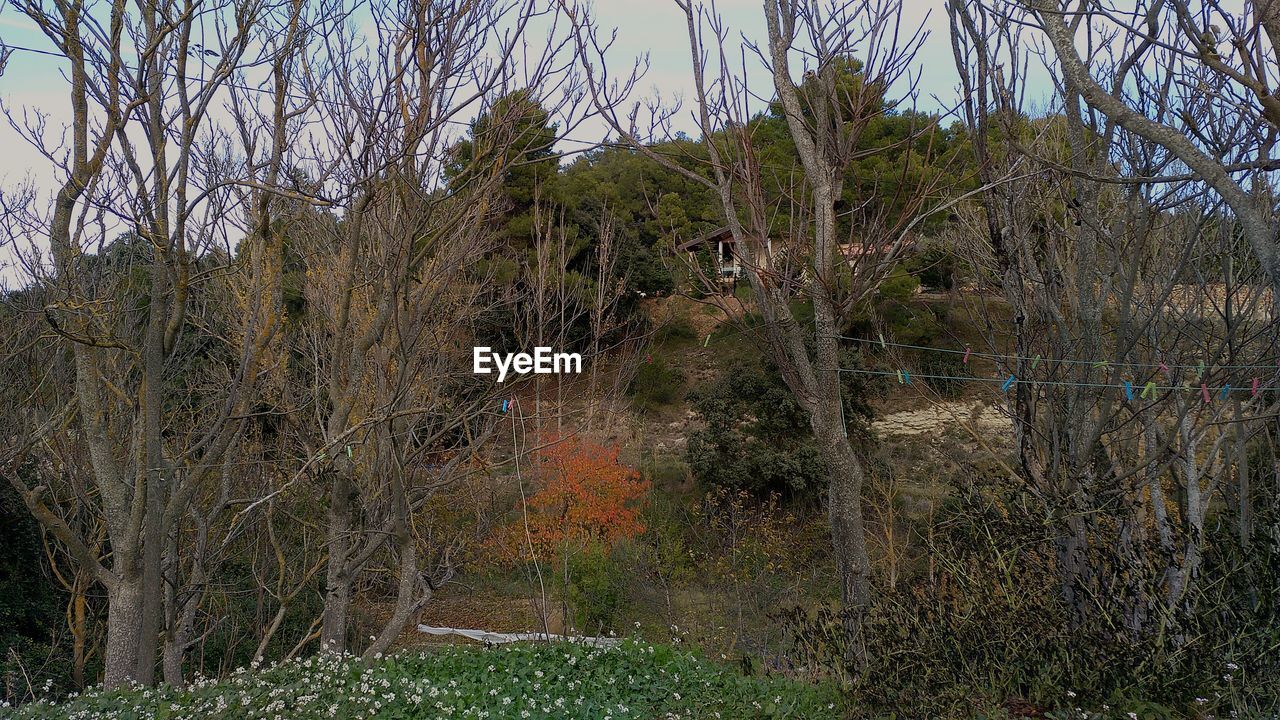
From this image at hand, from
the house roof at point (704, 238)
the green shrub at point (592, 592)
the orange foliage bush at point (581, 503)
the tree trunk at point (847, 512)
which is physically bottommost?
the green shrub at point (592, 592)

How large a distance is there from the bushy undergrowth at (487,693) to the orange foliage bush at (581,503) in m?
6.18

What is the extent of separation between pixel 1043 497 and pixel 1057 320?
47.4 inches

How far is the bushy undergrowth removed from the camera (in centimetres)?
427

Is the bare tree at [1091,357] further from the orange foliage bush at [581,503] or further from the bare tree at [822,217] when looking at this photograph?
the orange foliage bush at [581,503]

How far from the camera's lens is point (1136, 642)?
3.72 metres

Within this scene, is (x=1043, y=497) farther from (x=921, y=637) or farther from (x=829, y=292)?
(x=829, y=292)

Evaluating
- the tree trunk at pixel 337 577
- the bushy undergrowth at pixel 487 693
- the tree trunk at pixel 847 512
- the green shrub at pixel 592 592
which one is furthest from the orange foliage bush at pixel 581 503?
the tree trunk at pixel 847 512

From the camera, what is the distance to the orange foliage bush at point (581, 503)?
11.9 metres

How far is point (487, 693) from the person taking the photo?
4.54 metres

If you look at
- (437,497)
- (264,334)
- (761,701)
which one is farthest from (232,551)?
(761,701)

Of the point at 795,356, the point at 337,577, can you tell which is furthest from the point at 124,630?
the point at 795,356

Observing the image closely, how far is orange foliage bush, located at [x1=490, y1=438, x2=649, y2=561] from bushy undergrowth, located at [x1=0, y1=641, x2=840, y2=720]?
6.18m

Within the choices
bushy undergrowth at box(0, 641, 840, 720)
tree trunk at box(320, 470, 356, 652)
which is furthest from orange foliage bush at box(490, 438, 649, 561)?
bushy undergrowth at box(0, 641, 840, 720)

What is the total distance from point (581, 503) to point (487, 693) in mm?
7673
